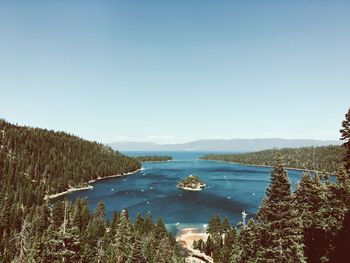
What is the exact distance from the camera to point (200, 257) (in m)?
97.2

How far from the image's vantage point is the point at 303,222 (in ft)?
175

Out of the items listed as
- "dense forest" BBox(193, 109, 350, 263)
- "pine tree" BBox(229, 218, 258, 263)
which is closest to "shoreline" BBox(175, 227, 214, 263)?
"pine tree" BBox(229, 218, 258, 263)

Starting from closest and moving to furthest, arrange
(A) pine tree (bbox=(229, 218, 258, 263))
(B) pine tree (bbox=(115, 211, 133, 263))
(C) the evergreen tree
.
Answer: (C) the evergreen tree
(A) pine tree (bbox=(229, 218, 258, 263))
(B) pine tree (bbox=(115, 211, 133, 263))

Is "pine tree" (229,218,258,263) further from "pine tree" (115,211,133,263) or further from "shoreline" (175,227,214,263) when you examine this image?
"shoreline" (175,227,214,263)

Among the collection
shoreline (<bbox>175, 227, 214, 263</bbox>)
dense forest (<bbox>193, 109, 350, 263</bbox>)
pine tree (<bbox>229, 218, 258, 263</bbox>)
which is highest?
dense forest (<bbox>193, 109, 350, 263</bbox>)

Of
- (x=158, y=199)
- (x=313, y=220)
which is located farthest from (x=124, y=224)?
(x=158, y=199)

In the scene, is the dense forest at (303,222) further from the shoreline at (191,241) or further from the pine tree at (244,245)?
the shoreline at (191,241)

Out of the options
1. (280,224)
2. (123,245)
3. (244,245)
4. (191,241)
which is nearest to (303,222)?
(244,245)

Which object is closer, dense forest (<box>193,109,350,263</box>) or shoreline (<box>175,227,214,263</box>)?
dense forest (<box>193,109,350,263</box>)

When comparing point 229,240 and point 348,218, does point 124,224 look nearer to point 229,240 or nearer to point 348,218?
point 229,240

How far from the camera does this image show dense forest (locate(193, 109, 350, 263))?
32875mm

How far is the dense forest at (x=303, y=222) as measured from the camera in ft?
108

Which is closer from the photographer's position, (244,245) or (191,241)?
(244,245)

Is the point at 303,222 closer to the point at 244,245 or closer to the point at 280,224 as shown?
the point at 244,245
